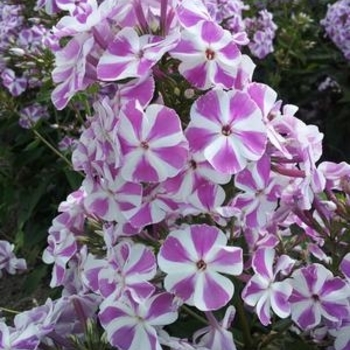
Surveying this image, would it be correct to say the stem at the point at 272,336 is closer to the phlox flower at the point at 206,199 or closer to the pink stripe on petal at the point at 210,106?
the phlox flower at the point at 206,199

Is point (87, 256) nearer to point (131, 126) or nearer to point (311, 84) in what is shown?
point (131, 126)

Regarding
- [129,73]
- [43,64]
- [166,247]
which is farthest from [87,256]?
[43,64]

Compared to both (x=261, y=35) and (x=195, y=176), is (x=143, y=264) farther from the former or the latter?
(x=261, y=35)

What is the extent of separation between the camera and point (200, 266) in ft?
3.39

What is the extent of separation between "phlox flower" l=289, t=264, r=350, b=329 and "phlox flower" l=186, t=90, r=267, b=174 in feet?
0.73

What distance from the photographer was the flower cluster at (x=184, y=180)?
1.02 metres

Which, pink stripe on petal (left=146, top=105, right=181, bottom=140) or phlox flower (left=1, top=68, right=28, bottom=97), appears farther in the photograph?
phlox flower (left=1, top=68, right=28, bottom=97)

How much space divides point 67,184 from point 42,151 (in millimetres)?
131

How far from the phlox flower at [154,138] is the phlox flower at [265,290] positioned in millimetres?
194

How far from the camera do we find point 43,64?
198cm

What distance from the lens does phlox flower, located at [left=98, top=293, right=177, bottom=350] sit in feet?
3.53

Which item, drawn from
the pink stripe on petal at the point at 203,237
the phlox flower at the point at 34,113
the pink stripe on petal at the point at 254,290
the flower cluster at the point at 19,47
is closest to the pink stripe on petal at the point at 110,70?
the pink stripe on petal at the point at 203,237

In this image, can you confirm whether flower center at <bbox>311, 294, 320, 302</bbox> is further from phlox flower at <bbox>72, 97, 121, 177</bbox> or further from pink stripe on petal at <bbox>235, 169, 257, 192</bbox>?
phlox flower at <bbox>72, 97, 121, 177</bbox>

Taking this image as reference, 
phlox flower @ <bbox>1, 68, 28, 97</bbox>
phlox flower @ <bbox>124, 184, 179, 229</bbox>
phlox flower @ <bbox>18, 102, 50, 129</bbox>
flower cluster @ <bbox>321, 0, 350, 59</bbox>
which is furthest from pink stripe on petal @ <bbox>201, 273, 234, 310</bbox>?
flower cluster @ <bbox>321, 0, 350, 59</bbox>
